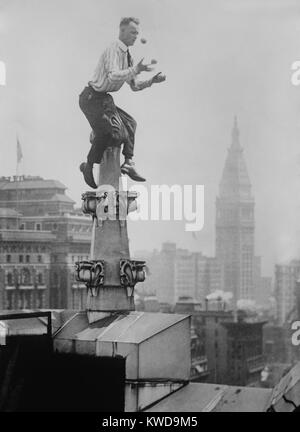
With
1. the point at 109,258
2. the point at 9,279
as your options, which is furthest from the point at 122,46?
the point at 9,279

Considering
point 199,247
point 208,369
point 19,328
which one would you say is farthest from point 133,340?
point 208,369

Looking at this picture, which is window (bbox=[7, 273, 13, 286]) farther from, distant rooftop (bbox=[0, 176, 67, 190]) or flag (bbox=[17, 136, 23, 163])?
flag (bbox=[17, 136, 23, 163])

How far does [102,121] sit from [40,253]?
2903cm

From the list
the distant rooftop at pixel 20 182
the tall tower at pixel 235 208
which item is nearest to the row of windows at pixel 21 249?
the distant rooftop at pixel 20 182

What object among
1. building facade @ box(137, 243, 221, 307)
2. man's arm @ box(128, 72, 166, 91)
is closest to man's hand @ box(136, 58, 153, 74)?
man's arm @ box(128, 72, 166, 91)

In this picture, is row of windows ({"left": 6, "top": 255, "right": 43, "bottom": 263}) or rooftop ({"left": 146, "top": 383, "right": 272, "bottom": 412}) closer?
rooftop ({"left": 146, "top": 383, "right": 272, "bottom": 412})

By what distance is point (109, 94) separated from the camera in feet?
17.2

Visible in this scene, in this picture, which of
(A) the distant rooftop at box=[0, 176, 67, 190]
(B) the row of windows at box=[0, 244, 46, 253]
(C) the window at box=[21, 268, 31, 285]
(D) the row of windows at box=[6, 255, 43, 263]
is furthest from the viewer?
(D) the row of windows at box=[6, 255, 43, 263]

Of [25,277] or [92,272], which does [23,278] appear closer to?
[25,277]

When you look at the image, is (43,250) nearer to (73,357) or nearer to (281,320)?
(281,320)

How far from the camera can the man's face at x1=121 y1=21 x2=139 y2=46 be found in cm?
529

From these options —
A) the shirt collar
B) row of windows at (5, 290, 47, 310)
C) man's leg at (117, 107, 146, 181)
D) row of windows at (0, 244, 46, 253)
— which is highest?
the shirt collar

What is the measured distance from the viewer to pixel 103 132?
5.15 metres

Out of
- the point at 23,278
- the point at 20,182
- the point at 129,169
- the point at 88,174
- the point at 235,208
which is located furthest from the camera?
the point at 23,278
